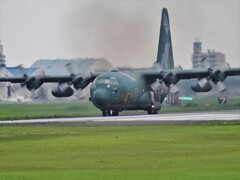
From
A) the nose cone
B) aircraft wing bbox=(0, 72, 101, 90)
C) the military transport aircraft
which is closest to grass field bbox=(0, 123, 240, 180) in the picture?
the nose cone

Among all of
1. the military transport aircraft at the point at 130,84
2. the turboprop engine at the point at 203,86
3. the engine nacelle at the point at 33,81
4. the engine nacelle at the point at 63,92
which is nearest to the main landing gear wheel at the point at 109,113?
the military transport aircraft at the point at 130,84

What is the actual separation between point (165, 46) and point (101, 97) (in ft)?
61.9

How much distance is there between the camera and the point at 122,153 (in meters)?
35.6

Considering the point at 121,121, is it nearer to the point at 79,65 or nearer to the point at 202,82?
the point at 202,82

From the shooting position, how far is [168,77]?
273ft

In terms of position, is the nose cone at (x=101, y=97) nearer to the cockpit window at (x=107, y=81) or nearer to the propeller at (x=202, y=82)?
the cockpit window at (x=107, y=81)

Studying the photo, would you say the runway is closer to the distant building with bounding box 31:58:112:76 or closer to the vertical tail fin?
the distant building with bounding box 31:58:112:76

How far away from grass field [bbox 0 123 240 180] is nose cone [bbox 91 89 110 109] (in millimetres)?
24295

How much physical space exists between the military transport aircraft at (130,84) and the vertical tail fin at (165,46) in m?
2.72

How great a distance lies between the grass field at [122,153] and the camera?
28.3m

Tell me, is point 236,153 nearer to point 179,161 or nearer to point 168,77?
point 179,161

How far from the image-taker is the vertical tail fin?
303ft

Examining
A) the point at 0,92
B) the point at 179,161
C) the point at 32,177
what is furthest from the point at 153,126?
the point at 0,92

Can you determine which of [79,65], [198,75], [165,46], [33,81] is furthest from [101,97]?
[79,65]
